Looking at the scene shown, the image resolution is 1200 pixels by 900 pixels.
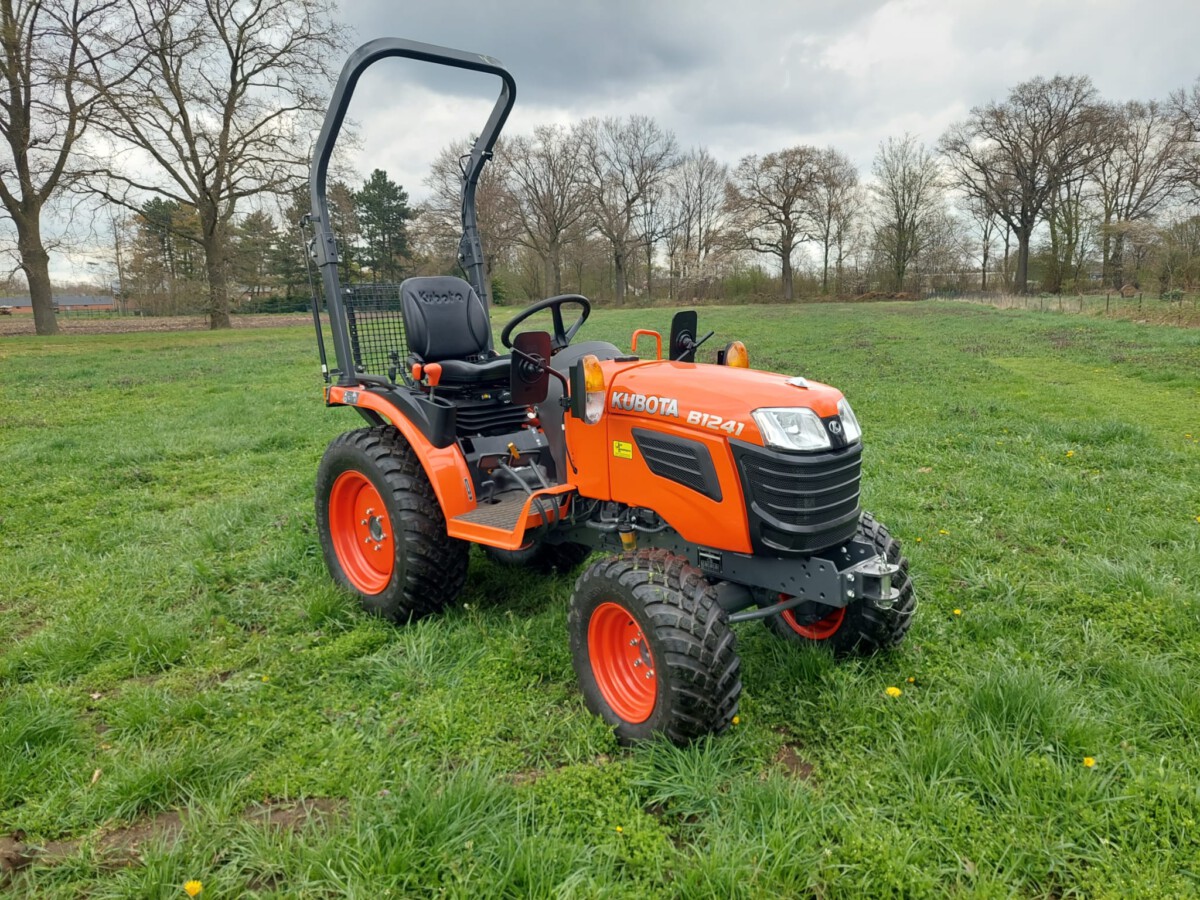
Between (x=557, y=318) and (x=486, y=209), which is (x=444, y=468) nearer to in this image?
(x=557, y=318)

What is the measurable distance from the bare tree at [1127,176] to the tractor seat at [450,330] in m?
41.0

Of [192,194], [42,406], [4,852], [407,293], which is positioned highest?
[192,194]

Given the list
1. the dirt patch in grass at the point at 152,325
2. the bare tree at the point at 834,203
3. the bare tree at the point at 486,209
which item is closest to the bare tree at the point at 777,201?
the bare tree at the point at 834,203

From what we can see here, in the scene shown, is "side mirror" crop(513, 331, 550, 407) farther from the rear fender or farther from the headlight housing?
the headlight housing

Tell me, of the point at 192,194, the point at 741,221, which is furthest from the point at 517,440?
the point at 741,221

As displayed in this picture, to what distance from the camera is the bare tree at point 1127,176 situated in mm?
35625

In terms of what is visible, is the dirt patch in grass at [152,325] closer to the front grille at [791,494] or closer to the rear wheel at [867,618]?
the rear wheel at [867,618]

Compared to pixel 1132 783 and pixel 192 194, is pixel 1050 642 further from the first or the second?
pixel 192 194

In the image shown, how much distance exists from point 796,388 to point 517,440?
159 centimetres

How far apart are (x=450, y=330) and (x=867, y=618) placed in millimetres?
2530

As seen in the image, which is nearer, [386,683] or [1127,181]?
[386,683]

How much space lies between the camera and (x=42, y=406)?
9.95m

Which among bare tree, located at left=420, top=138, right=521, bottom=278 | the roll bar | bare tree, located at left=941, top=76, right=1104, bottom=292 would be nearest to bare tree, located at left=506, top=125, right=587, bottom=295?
bare tree, located at left=420, top=138, right=521, bottom=278

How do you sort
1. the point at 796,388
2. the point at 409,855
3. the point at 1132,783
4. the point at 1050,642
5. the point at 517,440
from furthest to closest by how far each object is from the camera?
the point at 517,440 < the point at 1050,642 < the point at 796,388 < the point at 1132,783 < the point at 409,855
